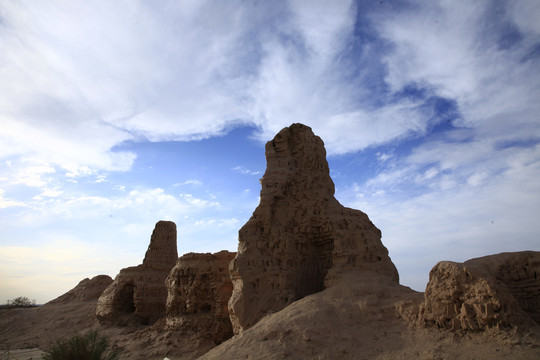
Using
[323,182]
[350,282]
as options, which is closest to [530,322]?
[350,282]

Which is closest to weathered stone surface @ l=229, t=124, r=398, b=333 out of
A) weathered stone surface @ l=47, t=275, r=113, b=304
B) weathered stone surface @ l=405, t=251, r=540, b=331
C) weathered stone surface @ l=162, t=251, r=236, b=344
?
weathered stone surface @ l=405, t=251, r=540, b=331

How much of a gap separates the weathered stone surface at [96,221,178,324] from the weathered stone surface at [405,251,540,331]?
1517cm

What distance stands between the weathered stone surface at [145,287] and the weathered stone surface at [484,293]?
15.2 meters

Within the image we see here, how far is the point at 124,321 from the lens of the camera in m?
19.5

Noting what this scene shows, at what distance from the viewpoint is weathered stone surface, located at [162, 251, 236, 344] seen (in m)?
14.9

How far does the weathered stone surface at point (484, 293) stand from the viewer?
23.4 feet

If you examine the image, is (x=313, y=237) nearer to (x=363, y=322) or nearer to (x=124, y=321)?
(x=363, y=322)

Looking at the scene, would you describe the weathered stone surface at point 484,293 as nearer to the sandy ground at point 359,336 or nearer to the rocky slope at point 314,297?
the rocky slope at point 314,297

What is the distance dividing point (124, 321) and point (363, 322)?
594 inches

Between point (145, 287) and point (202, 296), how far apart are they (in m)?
5.84

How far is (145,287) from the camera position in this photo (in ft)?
65.3

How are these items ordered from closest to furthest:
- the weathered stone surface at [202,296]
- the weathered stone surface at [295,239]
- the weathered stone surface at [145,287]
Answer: the weathered stone surface at [295,239] < the weathered stone surface at [202,296] < the weathered stone surface at [145,287]

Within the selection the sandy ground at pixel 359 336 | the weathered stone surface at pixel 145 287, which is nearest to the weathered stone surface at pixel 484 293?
the sandy ground at pixel 359 336

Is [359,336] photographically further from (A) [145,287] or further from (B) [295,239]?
(A) [145,287]
